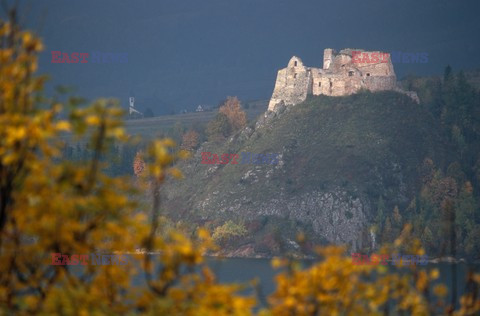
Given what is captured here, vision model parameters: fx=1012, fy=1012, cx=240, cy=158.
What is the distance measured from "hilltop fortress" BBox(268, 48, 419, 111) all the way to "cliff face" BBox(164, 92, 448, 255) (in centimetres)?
174

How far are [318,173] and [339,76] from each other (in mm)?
14317

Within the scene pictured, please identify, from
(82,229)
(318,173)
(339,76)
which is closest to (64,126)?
(82,229)

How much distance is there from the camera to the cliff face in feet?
416

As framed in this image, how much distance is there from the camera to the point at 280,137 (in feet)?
474

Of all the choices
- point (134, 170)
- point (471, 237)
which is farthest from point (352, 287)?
point (134, 170)

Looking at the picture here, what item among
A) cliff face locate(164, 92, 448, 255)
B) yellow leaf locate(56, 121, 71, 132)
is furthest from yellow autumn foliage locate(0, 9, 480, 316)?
cliff face locate(164, 92, 448, 255)

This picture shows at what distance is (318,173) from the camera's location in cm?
13612

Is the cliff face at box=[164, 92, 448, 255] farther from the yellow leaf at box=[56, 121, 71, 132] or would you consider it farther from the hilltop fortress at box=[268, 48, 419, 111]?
the yellow leaf at box=[56, 121, 71, 132]

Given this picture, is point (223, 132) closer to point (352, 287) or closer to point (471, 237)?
point (471, 237)

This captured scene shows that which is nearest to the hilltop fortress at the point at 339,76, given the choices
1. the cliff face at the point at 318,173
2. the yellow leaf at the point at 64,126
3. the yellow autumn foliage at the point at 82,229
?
the cliff face at the point at 318,173

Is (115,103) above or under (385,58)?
under

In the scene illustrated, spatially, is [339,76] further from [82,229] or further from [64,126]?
[64,126]

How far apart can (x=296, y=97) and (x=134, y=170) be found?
33.0m

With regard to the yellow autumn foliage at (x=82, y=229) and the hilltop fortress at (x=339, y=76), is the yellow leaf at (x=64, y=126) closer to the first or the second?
the yellow autumn foliage at (x=82, y=229)
